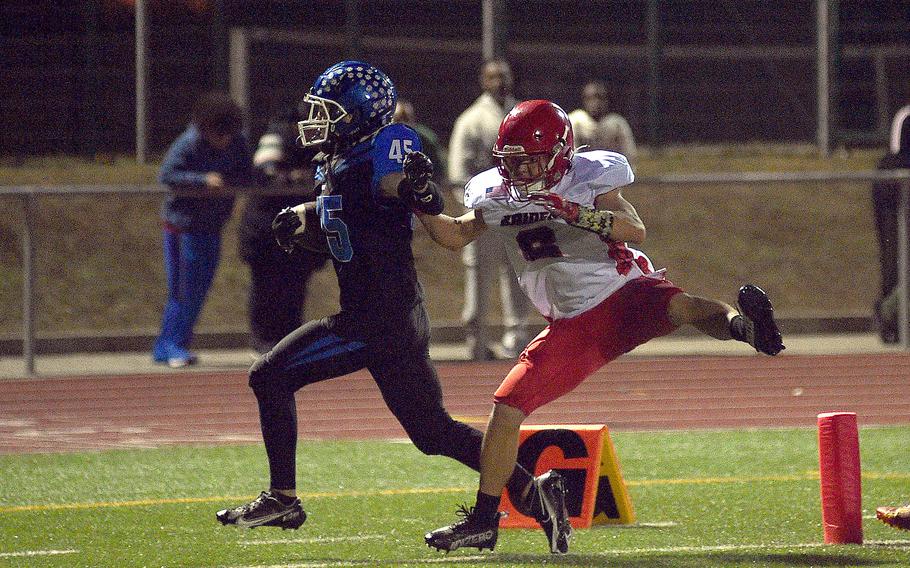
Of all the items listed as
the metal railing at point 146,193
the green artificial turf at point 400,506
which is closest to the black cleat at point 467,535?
the green artificial turf at point 400,506

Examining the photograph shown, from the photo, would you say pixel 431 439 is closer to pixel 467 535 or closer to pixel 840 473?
pixel 467 535

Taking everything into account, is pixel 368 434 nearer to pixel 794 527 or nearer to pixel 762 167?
pixel 794 527

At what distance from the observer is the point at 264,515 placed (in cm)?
631

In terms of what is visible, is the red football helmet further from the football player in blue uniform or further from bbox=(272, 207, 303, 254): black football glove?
bbox=(272, 207, 303, 254): black football glove

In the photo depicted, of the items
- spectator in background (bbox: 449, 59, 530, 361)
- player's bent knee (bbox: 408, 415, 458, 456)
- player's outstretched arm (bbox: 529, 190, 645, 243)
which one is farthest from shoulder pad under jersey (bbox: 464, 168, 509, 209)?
spectator in background (bbox: 449, 59, 530, 361)

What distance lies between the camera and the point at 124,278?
534 inches

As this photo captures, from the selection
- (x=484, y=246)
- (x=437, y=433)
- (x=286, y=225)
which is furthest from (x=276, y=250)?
(x=437, y=433)

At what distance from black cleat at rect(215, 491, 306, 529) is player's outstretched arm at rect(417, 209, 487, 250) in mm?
1124

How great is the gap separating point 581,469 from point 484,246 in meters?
5.93

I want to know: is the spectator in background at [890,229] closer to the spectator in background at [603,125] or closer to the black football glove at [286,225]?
the spectator in background at [603,125]

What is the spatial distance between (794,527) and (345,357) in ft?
6.37

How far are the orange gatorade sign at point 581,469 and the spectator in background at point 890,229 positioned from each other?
6692 millimetres

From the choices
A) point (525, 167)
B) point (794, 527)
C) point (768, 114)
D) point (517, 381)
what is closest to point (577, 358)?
point (517, 381)

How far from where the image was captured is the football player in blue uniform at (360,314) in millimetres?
6289
